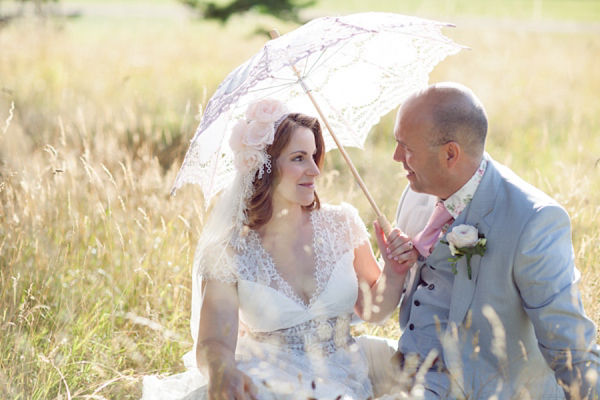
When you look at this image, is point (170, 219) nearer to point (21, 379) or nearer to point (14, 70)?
point (21, 379)

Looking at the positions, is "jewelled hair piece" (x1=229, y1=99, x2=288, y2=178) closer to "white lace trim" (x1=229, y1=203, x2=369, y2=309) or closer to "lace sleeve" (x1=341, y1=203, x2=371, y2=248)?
"white lace trim" (x1=229, y1=203, x2=369, y2=309)

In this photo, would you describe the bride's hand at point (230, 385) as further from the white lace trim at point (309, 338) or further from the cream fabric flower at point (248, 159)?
the cream fabric flower at point (248, 159)

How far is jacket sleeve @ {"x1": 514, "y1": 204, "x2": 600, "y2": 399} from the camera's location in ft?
9.71

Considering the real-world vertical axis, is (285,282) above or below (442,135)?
below

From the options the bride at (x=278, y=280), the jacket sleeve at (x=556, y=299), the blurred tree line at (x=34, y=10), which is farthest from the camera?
the blurred tree line at (x=34, y=10)

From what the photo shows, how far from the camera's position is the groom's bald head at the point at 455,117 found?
3164 millimetres

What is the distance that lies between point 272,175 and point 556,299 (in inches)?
→ 55.6

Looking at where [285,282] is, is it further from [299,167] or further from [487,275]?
[487,275]

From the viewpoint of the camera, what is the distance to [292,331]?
136 inches

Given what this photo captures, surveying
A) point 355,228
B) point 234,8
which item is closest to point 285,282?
point 355,228

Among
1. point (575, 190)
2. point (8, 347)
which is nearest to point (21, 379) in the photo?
point (8, 347)

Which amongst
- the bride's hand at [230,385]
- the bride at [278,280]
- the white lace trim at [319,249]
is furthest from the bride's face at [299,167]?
the bride's hand at [230,385]

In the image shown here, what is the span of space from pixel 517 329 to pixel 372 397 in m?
0.77

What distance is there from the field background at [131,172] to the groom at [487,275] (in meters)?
1.13
